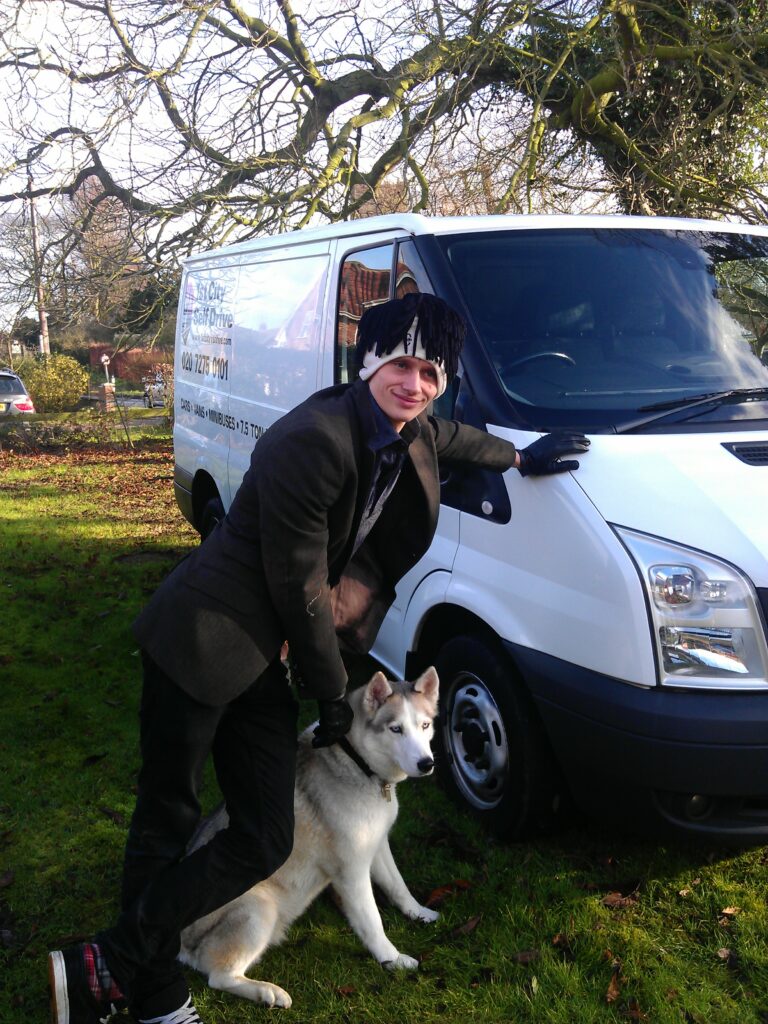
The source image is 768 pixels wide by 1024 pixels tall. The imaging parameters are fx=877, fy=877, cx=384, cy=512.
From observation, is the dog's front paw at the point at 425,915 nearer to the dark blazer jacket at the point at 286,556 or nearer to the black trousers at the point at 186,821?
the black trousers at the point at 186,821

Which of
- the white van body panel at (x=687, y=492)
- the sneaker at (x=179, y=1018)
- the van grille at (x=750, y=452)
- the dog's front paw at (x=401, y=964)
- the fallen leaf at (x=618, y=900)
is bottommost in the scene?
the dog's front paw at (x=401, y=964)

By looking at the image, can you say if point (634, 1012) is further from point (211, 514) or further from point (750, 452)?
point (211, 514)

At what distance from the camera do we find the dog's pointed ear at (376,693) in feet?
9.67

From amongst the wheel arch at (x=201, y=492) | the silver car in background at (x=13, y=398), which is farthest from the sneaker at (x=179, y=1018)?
the silver car in background at (x=13, y=398)

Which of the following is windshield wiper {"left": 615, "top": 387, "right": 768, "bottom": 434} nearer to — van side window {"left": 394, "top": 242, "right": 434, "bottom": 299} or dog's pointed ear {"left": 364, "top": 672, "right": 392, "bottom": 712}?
van side window {"left": 394, "top": 242, "right": 434, "bottom": 299}

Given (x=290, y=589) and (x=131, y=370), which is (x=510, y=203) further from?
(x=131, y=370)

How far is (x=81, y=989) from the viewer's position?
2459 mm

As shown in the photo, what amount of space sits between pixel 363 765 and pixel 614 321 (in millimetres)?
2071

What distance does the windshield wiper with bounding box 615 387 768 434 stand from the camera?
315cm

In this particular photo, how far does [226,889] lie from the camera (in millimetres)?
2551

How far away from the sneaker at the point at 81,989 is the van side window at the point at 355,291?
262cm

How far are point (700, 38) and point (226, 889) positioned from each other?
9532mm

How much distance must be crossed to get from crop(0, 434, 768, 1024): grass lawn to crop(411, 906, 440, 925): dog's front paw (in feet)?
0.08

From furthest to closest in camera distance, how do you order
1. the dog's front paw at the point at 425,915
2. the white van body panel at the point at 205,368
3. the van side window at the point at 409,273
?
1. the white van body panel at the point at 205,368
2. the van side window at the point at 409,273
3. the dog's front paw at the point at 425,915
